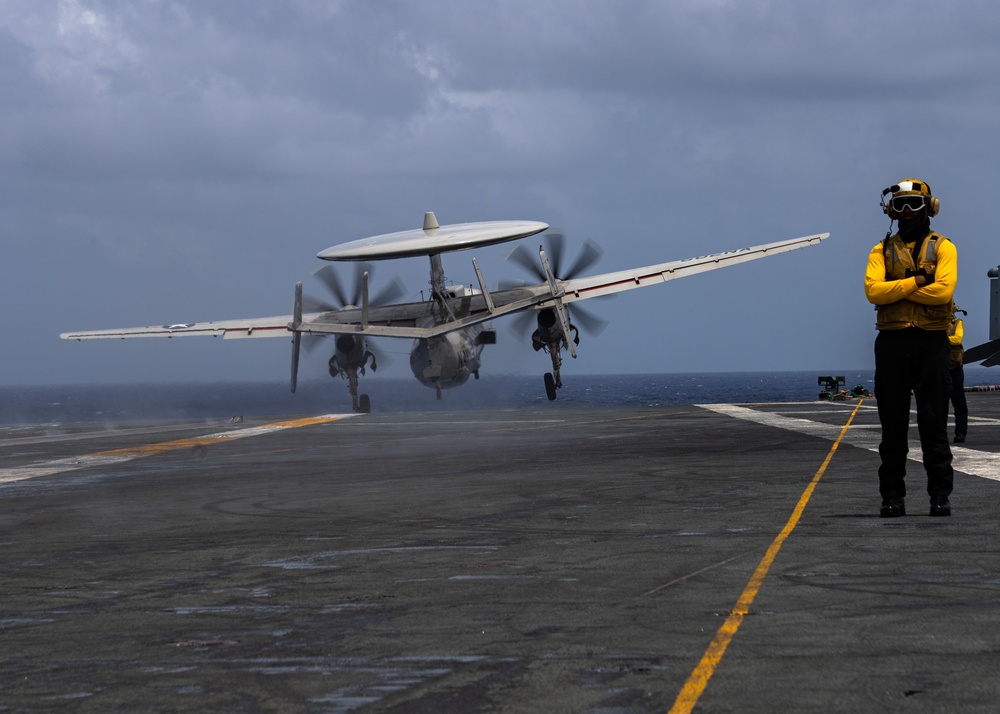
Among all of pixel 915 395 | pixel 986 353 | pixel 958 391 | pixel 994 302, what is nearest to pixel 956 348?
pixel 958 391

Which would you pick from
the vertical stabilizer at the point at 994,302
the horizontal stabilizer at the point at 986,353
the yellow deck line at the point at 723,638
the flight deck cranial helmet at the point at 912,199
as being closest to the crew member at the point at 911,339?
the flight deck cranial helmet at the point at 912,199

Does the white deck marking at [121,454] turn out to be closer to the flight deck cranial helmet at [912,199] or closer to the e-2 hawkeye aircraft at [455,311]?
the e-2 hawkeye aircraft at [455,311]

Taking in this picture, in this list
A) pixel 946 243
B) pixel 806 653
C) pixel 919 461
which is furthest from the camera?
pixel 919 461

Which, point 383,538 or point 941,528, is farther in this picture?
point 383,538

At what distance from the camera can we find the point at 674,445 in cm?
2325

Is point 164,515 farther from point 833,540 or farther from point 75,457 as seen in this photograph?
point 75,457

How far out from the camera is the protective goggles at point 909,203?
10.7 metres

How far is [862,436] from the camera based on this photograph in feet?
78.0

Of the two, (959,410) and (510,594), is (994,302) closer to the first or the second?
(959,410)

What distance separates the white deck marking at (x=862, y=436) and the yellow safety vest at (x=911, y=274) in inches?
175

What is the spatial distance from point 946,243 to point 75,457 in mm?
20409

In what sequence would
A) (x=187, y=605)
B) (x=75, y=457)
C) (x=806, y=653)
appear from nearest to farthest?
(x=806, y=653)
(x=187, y=605)
(x=75, y=457)

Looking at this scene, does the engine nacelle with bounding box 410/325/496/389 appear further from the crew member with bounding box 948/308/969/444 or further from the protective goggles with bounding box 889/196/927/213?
the protective goggles with bounding box 889/196/927/213

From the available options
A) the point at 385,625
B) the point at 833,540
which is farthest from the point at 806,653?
the point at 833,540
